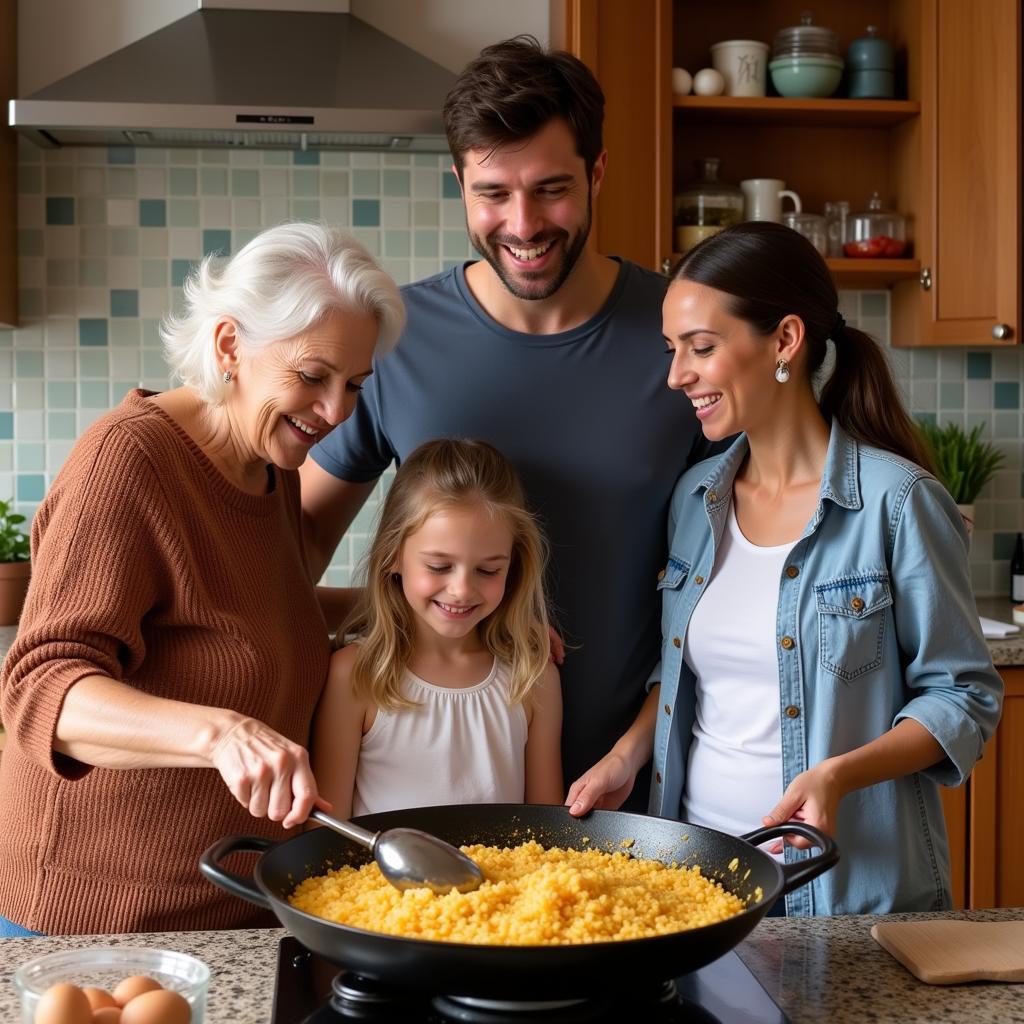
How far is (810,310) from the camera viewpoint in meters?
1.70

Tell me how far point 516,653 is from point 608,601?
0.53ft

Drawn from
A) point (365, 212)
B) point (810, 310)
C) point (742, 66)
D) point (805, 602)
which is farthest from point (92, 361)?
point (805, 602)

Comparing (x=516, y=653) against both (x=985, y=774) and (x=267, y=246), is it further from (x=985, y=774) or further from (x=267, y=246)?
(x=985, y=774)

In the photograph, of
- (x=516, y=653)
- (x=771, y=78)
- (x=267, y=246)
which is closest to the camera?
(x=267, y=246)

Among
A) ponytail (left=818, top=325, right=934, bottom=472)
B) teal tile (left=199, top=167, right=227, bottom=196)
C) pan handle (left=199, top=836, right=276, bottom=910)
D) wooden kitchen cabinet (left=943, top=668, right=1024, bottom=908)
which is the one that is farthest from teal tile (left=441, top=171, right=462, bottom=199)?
pan handle (left=199, top=836, right=276, bottom=910)

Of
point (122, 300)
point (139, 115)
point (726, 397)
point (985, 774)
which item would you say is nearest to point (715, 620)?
point (726, 397)

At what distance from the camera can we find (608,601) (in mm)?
1870

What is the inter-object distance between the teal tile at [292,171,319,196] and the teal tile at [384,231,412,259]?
8.6 inches

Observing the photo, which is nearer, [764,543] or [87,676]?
[87,676]

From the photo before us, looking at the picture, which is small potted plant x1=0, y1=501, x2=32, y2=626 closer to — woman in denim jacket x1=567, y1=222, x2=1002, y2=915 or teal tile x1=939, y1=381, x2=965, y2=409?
woman in denim jacket x1=567, y1=222, x2=1002, y2=915

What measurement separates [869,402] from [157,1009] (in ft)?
4.09

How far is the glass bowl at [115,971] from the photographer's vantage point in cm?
86

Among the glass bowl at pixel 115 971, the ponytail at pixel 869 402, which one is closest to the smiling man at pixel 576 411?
the ponytail at pixel 869 402

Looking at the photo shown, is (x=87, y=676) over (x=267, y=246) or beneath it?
beneath
